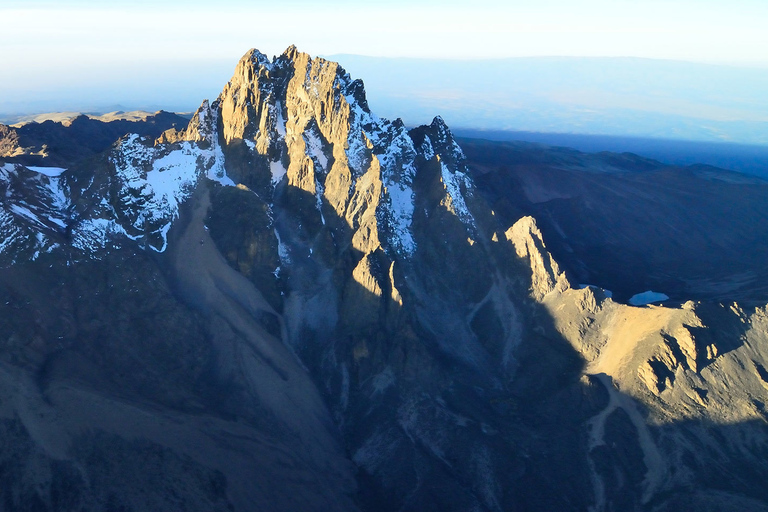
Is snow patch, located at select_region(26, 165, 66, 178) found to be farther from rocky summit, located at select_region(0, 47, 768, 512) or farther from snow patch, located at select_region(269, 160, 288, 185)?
snow patch, located at select_region(269, 160, 288, 185)

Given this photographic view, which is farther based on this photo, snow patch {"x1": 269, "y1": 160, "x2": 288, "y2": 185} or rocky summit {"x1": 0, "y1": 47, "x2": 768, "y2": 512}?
snow patch {"x1": 269, "y1": 160, "x2": 288, "y2": 185}

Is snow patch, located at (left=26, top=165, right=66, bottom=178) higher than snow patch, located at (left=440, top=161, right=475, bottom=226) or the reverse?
the reverse

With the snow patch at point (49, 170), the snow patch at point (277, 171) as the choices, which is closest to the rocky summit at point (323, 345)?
the snow patch at point (277, 171)

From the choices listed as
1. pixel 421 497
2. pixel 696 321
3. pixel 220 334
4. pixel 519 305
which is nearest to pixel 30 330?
pixel 220 334

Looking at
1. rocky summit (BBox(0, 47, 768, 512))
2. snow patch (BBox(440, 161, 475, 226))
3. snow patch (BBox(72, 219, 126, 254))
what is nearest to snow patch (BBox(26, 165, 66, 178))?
rocky summit (BBox(0, 47, 768, 512))

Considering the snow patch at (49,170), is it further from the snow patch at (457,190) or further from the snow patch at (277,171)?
the snow patch at (457,190)

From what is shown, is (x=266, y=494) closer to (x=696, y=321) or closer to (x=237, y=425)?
(x=237, y=425)

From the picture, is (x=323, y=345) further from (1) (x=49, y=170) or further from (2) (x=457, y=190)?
(1) (x=49, y=170)

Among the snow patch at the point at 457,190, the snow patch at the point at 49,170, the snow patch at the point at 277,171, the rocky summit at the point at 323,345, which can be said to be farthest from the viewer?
the snow patch at the point at 277,171

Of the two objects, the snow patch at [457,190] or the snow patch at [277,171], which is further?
the snow patch at [277,171]
